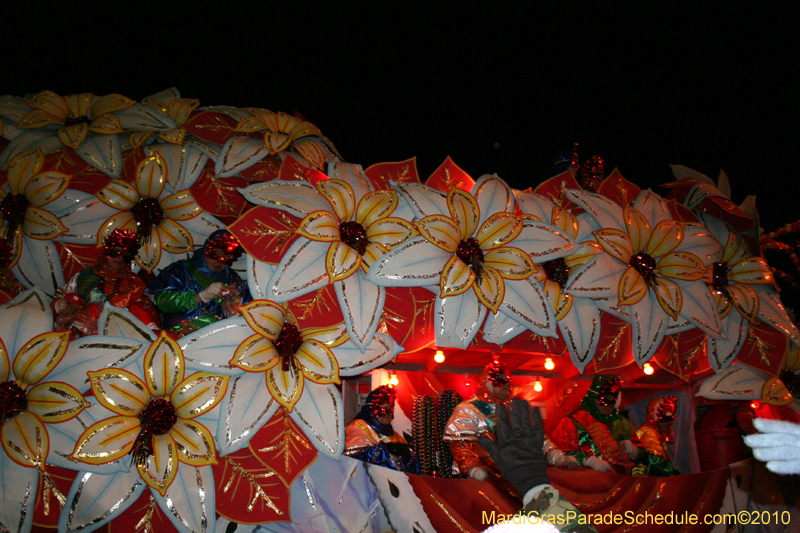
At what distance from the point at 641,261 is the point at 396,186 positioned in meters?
1.01

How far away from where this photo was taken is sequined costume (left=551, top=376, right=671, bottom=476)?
2.56 metres

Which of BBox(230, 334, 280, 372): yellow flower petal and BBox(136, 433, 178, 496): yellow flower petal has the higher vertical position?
BBox(230, 334, 280, 372): yellow flower petal

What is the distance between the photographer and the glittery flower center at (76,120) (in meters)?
1.93

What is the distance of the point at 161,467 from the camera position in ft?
4.49

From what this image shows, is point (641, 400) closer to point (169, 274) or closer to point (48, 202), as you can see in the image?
point (169, 274)

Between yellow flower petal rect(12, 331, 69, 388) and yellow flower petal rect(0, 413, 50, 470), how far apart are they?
102 millimetres

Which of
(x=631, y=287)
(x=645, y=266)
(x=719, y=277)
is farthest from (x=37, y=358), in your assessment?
(x=719, y=277)

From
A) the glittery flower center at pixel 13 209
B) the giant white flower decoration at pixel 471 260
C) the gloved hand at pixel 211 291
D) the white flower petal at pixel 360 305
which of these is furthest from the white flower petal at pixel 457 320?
the glittery flower center at pixel 13 209

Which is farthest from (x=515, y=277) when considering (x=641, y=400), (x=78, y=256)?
(x=641, y=400)

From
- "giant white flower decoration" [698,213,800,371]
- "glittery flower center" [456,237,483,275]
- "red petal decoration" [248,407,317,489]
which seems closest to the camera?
"red petal decoration" [248,407,317,489]

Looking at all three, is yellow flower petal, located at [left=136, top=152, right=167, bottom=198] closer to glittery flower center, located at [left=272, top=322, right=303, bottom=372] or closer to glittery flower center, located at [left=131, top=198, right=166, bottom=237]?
glittery flower center, located at [left=131, top=198, right=166, bottom=237]

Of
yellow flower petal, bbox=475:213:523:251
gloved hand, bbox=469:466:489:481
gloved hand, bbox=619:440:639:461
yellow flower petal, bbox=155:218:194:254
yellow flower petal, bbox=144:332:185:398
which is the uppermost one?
yellow flower petal, bbox=155:218:194:254

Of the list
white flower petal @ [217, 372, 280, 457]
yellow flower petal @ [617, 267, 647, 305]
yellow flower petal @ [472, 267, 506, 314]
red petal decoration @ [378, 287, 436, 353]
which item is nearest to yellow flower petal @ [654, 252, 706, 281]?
yellow flower petal @ [617, 267, 647, 305]

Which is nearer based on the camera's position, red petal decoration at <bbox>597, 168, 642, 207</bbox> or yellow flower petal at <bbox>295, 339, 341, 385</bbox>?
yellow flower petal at <bbox>295, 339, 341, 385</bbox>
